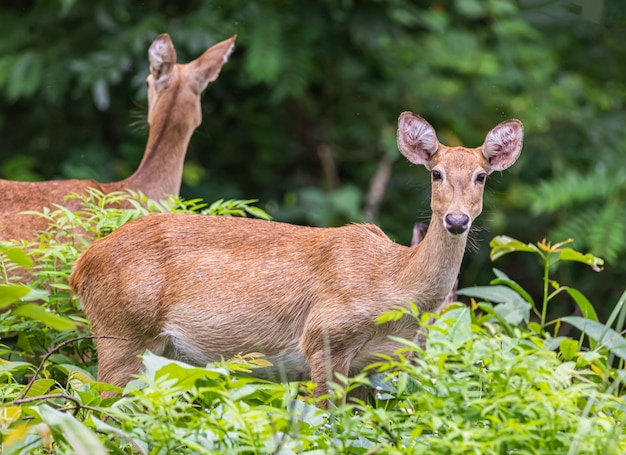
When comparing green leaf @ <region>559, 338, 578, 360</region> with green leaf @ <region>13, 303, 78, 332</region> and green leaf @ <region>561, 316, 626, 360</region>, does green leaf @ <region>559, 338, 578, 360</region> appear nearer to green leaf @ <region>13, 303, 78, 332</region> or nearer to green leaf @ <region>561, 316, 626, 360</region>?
green leaf @ <region>561, 316, 626, 360</region>

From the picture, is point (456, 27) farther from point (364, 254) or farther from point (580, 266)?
point (364, 254)

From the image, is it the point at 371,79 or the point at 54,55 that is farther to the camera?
the point at 371,79

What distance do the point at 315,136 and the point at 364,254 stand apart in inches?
237

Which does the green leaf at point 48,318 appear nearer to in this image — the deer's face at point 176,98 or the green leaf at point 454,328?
the green leaf at point 454,328

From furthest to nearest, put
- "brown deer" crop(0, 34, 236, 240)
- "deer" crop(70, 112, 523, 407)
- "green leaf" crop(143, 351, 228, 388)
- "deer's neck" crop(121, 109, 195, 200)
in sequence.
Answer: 1. "deer's neck" crop(121, 109, 195, 200)
2. "brown deer" crop(0, 34, 236, 240)
3. "deer" crop(70, 112, 523, 407)
4. "green leaf" crop(143, 351, 228, 388)

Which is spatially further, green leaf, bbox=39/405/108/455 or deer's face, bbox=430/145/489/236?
deer's face, bbox=430/145/489/236

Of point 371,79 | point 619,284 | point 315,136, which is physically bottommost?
point 619,284

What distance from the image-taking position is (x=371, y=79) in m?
10.6

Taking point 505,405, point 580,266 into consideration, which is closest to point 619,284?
point 580,266

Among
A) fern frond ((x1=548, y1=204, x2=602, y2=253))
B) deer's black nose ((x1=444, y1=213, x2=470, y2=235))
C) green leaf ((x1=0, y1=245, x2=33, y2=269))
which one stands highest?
green leaf ((x1=0, y1=245, x2=33, y2=269))

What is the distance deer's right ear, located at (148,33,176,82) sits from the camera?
7.41 meters

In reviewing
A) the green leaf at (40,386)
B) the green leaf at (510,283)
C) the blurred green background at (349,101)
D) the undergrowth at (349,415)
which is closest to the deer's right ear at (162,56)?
the blurred green background at (349,101)

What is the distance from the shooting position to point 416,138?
17.1 feet

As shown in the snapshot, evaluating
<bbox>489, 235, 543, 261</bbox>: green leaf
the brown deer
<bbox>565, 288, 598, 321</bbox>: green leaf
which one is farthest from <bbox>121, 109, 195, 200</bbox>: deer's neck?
<bbox>565, 288, 598, 321</bbox>: green leaf
